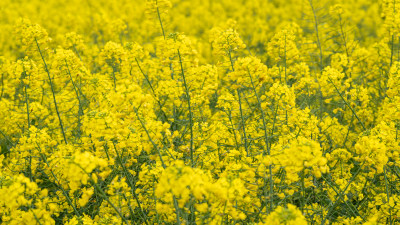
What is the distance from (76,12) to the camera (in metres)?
12.6

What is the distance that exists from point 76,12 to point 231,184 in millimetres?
11583

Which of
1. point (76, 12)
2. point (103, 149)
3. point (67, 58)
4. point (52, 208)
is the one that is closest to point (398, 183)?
point (103, 149)

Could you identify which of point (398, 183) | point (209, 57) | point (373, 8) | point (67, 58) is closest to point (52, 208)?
point (67, 58)

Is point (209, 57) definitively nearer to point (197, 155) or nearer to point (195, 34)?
point (195, 34)

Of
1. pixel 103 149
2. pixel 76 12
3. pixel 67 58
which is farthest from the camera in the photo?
pixel 76 12

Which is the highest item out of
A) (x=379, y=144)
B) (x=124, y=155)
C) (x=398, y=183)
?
(x=124, y=155)

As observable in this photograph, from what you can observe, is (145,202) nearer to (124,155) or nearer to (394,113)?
(124,155)

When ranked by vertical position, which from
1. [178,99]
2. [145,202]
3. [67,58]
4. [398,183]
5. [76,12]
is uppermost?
[76,12]

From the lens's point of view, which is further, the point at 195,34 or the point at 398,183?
the point at 195,34

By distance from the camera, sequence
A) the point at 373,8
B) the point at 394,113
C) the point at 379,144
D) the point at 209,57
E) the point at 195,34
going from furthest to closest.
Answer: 1. the point at 195,34
2. the point at 373,8
3. the point at 209,57
4. the point at 394,113
5. the point at 379,144

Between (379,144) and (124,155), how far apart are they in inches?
91.8

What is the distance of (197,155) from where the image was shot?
152 inches

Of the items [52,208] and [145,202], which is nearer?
[52,208]

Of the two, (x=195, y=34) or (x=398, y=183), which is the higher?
(x=195, y=34)
